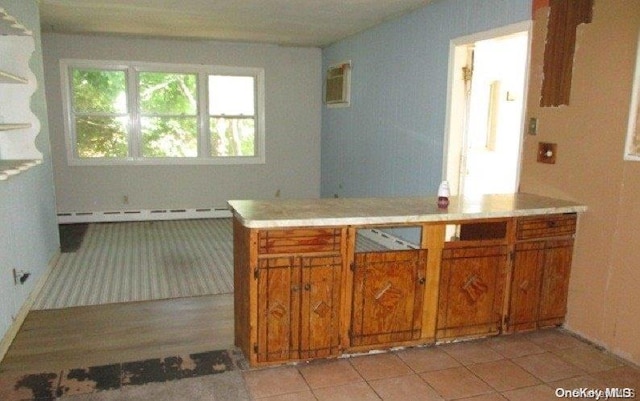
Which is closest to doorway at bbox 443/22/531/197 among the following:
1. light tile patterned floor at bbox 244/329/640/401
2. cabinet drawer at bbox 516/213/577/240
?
cabinet drawer at bbox 516/213/577/240

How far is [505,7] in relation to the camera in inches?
138

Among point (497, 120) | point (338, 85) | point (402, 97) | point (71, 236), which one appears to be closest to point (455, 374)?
point (402, 97)

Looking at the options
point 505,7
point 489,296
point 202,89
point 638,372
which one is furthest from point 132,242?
point 638,372

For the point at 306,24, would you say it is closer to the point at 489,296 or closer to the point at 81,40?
the point at 81,40

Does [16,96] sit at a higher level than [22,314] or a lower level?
higher

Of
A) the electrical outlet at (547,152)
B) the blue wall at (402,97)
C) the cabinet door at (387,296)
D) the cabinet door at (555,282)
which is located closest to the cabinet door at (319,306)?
the cabinet door at (387,296)

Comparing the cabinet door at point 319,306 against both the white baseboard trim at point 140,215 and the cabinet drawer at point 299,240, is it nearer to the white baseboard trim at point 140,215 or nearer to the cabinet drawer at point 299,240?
the cabinet drawer at point 299,240

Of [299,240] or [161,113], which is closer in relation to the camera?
[299,240]

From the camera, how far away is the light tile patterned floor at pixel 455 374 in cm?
237

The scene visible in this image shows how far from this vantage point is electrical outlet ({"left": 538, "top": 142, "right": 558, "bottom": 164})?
3.12 metres

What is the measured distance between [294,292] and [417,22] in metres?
3.28

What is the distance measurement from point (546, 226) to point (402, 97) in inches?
95.4

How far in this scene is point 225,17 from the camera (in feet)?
16.6

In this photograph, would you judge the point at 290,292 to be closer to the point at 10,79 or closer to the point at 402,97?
the point at 10,79
